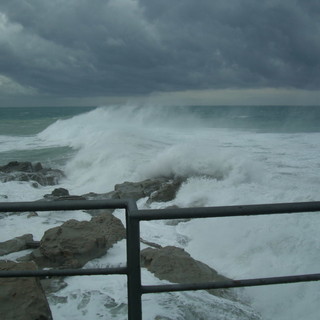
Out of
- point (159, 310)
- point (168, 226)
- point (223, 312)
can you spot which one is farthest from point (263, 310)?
point (168, 226)

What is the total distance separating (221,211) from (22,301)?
70.3 inches

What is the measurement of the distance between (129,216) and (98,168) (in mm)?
14259

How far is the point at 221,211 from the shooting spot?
4.58 ft

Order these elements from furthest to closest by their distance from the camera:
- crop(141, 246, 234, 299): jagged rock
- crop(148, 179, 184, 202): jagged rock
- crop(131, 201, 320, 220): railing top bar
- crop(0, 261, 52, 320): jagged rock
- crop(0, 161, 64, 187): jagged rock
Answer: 1. crop(0, 161, 64, 187): jagged rock
2. crop(148, 179, 184, 202): jagged rock
3. crop(141, 246, 234, 299): jagged rock
4. crop(0, 261, 52, 320): jagged rock
5. crop(131, 201, 320, 220): railing top bar

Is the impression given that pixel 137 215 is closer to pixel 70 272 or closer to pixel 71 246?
pixel 70 272

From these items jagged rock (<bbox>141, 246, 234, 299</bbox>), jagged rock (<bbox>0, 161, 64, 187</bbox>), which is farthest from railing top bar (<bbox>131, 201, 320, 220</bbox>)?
jagged rock (<bbox>0, 161, 64, 187</bbox>)

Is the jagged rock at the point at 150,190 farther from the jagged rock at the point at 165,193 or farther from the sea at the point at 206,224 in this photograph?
the sea at the point at 206,224

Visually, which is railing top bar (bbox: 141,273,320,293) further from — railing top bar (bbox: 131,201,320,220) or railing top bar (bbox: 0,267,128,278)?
railing top bar (bbox: 131,201,320,220)

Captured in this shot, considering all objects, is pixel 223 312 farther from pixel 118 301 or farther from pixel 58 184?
pixel 58 184

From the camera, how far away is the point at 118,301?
307 cm

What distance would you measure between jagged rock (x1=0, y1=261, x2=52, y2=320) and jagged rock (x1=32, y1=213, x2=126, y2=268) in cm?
191

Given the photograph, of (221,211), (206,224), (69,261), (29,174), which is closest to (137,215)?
(221,211)

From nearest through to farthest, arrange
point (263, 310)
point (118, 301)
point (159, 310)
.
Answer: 1. point (159, 310)
2. point (118, 301)
3. point (263, 310)

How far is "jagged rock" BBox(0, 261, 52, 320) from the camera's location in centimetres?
244
